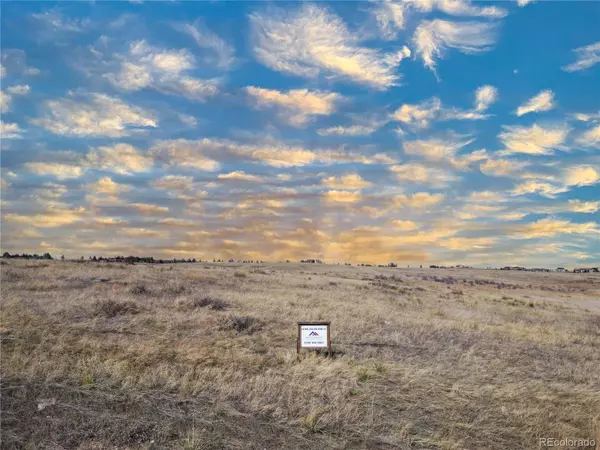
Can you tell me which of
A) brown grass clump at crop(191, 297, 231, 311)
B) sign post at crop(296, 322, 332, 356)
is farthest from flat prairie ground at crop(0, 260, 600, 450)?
brown grass clump at crop(191, 297, 231, 311)

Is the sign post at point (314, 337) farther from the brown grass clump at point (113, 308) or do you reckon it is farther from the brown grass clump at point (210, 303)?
the brown grass clump at point (113, 308)

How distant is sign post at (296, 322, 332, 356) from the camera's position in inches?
519

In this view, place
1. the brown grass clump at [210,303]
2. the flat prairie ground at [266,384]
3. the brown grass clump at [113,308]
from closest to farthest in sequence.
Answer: the flat prairie ground at [266,384] → the brown grass clump at [113,308] → the brown grass clump at [210,303]

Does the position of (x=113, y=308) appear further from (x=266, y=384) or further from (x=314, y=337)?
(x=266, y=384)

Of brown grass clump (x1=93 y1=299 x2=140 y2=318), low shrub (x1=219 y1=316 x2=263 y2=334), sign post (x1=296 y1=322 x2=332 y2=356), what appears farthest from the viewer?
brown grass clump (x1=93 y1=299 x2=140 y2=318)

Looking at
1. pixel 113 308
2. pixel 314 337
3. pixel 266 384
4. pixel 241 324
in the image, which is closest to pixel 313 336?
pixel 314 337

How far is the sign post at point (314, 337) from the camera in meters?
13.2

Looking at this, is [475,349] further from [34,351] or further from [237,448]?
[34,351]

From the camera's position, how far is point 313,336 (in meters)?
Result: 13.3

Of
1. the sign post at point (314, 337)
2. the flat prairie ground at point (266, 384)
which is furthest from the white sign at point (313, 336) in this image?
the flat prairie ground at point (266, 384)

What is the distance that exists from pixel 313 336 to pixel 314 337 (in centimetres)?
4

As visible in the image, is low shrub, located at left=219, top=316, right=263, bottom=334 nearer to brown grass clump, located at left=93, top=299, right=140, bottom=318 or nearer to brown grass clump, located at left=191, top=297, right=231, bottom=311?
brown grass clump, located at left=191, top=297, right=231, bottom=311

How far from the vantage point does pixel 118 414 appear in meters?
8.22

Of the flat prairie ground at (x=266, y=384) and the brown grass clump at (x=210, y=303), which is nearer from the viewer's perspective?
the flat prairie ground at (x=266, y=384)
